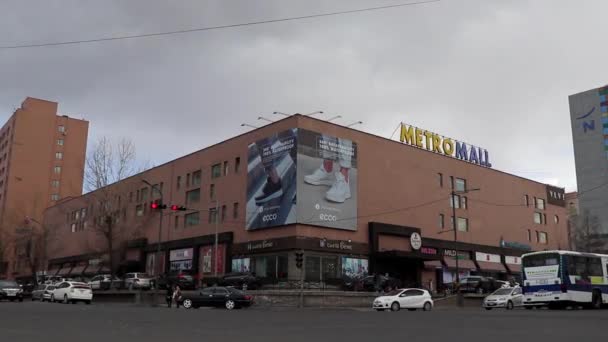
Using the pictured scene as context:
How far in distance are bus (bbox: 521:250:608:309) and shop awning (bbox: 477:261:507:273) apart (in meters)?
33.7

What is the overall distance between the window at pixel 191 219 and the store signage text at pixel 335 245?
58.6 feet

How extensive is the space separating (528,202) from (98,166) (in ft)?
175

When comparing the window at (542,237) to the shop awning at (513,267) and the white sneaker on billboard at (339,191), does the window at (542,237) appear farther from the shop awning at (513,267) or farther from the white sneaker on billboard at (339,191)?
the white sneaker on billboard at (339,191)

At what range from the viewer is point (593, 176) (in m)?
119

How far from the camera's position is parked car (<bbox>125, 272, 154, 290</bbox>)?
5032 cm

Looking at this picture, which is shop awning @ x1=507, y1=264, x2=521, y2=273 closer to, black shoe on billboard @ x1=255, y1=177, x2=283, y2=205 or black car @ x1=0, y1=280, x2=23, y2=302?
black shoe on billboard @ x1=255, y1=177, x2=283, y2=205

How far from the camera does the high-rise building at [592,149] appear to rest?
117 meters

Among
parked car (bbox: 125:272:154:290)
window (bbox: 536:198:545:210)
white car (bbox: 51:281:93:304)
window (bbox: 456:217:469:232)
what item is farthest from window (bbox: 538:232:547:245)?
white car (bbox: 51:281:93:304)

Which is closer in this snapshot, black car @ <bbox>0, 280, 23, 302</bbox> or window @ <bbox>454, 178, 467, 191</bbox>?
black car @ <bbox>0, 280, 23, 302</bbox>

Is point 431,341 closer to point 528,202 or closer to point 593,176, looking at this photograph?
point 528,202

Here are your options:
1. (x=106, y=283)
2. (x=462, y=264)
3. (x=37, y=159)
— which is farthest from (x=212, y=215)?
(x=37, y=159)

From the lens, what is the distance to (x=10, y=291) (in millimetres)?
41625

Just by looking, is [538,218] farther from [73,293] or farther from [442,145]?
[73,293]

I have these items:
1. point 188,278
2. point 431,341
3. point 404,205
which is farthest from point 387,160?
point 431,341
